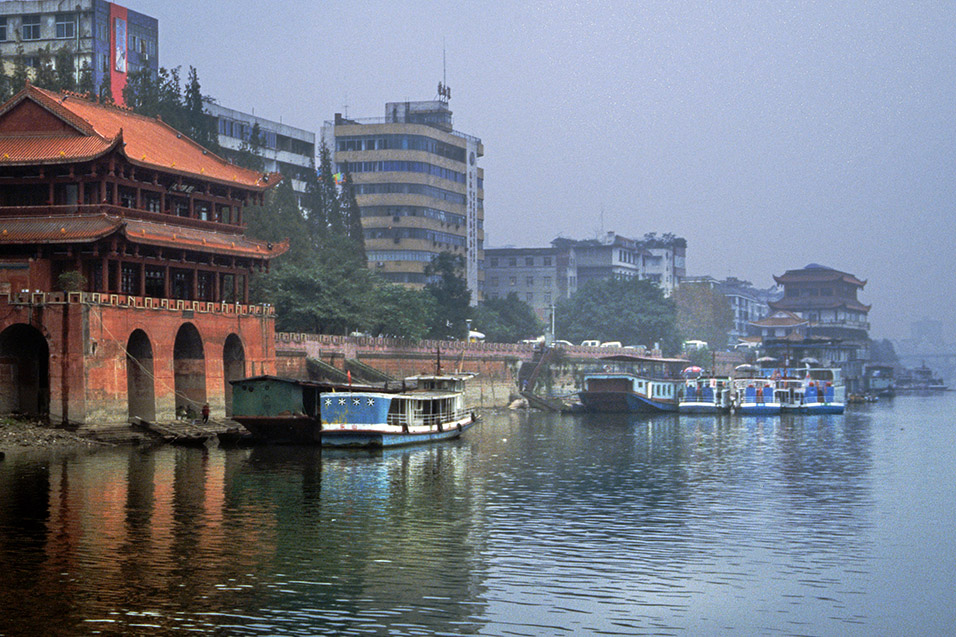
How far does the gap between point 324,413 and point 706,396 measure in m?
50.1

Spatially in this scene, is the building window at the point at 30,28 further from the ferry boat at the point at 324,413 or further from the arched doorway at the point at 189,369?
the ferry boat at the point at 324,413

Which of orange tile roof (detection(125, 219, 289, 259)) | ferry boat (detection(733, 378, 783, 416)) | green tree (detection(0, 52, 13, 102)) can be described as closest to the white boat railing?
orange tile roof (detection(125, 219, 289, 259))

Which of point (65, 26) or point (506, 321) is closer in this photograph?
point (65, 26)

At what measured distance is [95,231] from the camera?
2381 inches

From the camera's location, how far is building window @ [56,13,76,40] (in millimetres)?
104062

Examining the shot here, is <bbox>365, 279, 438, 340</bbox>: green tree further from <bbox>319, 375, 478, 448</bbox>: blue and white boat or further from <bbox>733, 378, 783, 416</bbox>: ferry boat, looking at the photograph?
<bbox>733, 378, 783, 416</bbox>: ferry boat

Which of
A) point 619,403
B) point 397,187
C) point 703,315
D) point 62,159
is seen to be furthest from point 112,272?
point 703,315

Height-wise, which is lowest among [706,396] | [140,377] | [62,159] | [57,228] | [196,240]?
[706,396]

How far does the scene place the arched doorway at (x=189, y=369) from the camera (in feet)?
218

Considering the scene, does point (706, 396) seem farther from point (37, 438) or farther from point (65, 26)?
point (65, 26)

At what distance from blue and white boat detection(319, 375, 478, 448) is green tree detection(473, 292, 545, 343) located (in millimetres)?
57631

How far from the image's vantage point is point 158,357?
206ft

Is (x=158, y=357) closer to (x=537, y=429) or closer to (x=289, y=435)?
(x=289, y=435)

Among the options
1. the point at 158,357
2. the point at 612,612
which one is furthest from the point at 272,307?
the point at 612,612
